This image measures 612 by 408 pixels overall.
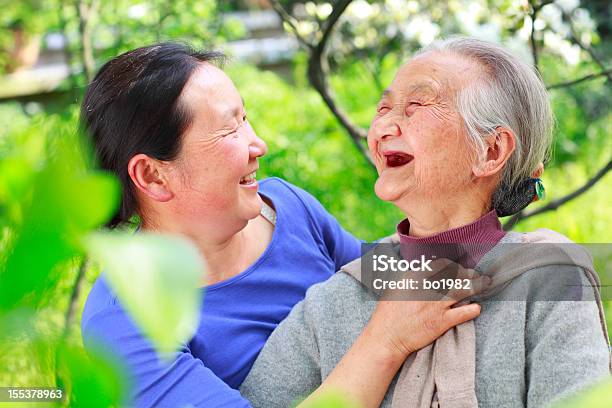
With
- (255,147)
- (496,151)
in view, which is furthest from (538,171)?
(255,147)

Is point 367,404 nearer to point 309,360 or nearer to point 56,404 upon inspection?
point 309,360

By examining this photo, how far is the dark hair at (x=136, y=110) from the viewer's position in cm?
188

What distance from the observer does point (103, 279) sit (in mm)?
1961

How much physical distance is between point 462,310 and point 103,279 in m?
0.94

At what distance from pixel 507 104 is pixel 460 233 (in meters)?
0.33

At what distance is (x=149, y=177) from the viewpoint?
1950 millimetres

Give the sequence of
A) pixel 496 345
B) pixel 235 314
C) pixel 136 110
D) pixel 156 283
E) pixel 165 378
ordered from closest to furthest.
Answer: pixel 156 283, pixel 496 345, pixel 165 378, pixel 136 110, pixel 235 314

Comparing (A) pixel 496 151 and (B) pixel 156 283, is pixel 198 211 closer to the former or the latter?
(A) pixel 496 151

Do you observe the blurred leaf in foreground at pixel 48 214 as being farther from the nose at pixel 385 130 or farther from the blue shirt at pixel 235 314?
the nose at pixel 385 130

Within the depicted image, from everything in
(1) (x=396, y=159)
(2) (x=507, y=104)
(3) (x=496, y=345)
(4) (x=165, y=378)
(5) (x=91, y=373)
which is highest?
(5) (x=91, y=373)

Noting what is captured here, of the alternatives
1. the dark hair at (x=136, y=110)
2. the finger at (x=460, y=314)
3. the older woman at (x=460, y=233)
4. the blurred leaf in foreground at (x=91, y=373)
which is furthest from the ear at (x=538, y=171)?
the blurred leaf in foreground at (x=91, y=373)

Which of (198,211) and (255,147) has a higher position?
(255,147)

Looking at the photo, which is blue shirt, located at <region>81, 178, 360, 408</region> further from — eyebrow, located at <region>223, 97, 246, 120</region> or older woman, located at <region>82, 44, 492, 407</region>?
eyebrow, located at <region>223, 97, 246, 120</region>

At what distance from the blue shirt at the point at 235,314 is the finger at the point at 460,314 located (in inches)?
19.9
